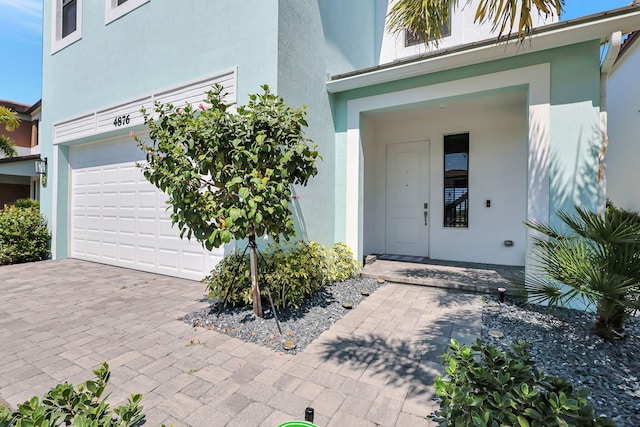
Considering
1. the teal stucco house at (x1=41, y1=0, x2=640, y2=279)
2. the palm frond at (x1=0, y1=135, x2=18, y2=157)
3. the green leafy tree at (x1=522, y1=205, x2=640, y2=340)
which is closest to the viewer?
the green leafy tree at (x1=522, y1=205, x2=640, y2=340)

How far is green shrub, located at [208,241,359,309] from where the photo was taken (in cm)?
418

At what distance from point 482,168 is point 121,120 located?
820cm

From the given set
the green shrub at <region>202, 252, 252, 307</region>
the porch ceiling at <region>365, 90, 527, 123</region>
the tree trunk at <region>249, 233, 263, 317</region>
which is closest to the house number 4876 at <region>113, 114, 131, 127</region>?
the green shrub at <region>202, 252, 252, 307</region>

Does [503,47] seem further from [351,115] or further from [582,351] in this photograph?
[582,351]

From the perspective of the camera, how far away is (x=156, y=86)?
6.25 meters

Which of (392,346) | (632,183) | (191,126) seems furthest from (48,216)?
(632,183)

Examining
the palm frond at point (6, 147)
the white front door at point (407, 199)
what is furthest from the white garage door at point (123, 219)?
the palm frond at point (6, 147)

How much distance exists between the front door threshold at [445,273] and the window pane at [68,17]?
9914 mm

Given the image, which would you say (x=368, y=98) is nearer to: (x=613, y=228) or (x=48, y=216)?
(x=613, y=228)

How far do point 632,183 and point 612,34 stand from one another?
7081mm

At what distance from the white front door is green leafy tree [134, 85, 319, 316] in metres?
4.66

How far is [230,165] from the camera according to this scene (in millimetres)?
3543

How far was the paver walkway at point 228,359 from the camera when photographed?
2.31 m

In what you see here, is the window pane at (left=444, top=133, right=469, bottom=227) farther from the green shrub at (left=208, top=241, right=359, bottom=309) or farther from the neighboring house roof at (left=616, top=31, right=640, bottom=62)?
the neighboring house roof at (left=616, top=31, right=640, bottom=62)
